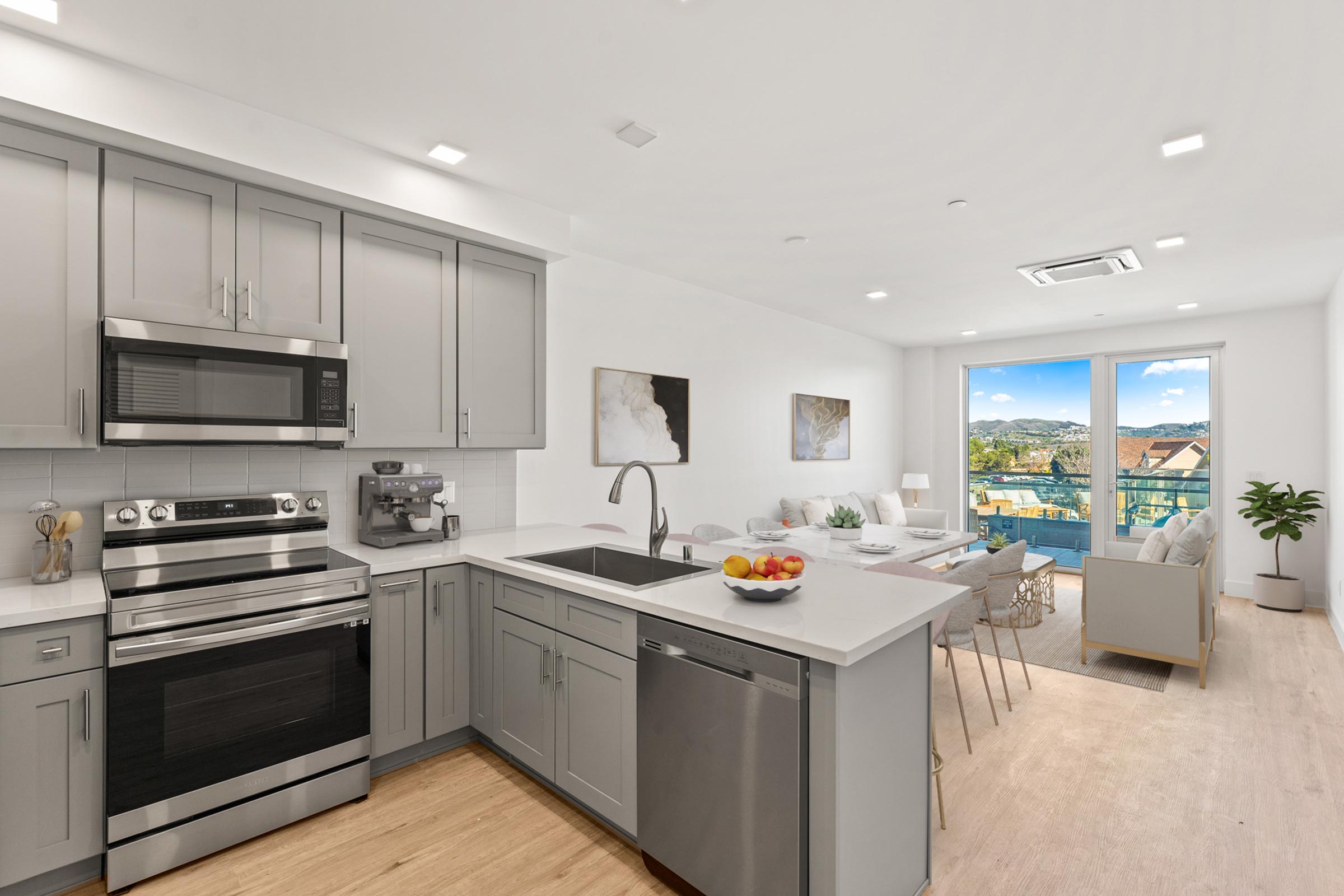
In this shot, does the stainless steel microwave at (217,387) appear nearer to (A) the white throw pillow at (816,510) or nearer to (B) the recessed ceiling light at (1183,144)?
(B) the recessed ceiling light at (1183,144)

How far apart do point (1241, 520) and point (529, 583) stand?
21.9ft

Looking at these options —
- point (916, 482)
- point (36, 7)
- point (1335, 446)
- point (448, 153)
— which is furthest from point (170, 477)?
point (1335, 446)

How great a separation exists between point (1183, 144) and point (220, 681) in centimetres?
414

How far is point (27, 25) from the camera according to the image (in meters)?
1.94

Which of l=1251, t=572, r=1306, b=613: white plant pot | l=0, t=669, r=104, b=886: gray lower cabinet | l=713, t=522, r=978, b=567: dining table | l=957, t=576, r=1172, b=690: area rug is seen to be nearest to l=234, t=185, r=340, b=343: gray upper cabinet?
l=0, t=669, r=104, b=886: gray lower cabinet

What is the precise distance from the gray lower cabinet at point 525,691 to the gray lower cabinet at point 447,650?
206 mm

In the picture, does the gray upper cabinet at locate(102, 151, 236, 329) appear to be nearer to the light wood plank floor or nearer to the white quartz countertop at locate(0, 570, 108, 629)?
the white quartz countertop at locate(0, 570, 108, 629)

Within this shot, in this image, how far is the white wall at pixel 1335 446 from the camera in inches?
174

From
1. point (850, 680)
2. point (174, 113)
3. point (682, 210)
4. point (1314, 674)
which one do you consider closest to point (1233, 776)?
point (1314, 674)

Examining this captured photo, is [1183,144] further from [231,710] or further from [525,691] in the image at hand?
[231,710]

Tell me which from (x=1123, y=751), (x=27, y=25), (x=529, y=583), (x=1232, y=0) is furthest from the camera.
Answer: (x=1123, y=751)

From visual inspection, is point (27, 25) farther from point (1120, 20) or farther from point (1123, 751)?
point (1123, 751)

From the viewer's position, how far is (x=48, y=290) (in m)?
2.08

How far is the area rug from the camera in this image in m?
3.83
